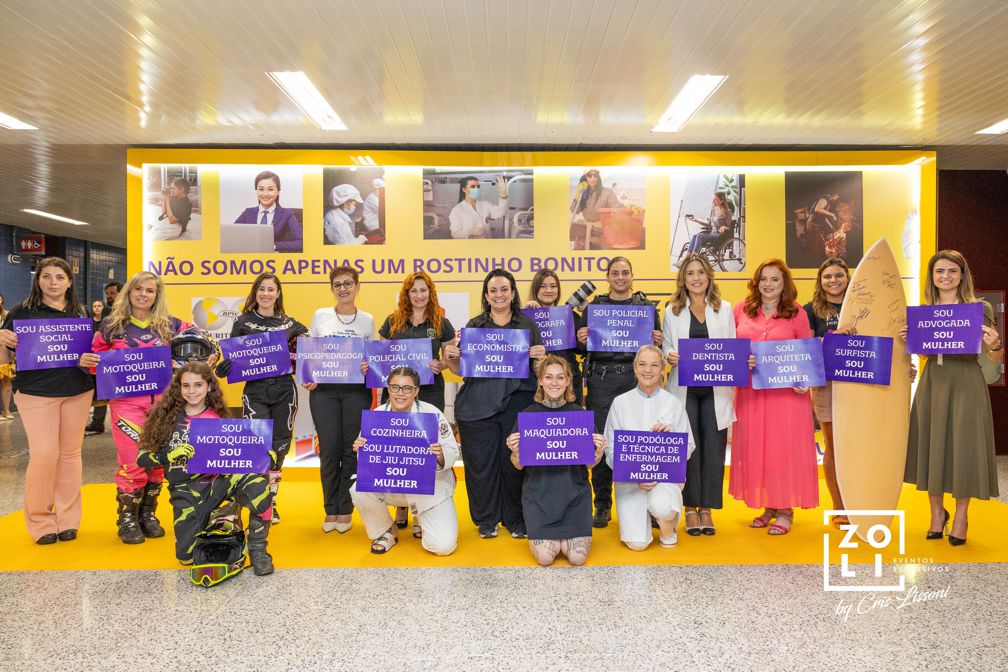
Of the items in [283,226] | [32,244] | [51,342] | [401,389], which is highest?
[32,244]

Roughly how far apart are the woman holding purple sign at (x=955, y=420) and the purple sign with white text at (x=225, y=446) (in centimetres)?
391

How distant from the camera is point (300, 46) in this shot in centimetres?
422

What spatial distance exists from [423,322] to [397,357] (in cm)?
31

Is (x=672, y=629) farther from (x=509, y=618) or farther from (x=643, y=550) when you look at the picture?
(x=643, y=550)

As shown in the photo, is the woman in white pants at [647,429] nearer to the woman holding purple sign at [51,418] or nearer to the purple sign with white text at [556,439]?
the purple sign with white text at [556,439]

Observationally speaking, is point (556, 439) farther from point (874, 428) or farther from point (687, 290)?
point (874, 428)

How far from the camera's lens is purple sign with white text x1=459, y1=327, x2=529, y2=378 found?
4.00m

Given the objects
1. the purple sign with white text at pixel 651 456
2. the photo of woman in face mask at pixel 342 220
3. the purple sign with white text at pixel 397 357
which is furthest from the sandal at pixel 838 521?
the photo of woman in face mask at pixel 342 220

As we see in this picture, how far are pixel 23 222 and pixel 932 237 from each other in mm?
14591

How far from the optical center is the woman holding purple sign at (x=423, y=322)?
4215mm

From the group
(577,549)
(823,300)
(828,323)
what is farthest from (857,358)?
(577,549)

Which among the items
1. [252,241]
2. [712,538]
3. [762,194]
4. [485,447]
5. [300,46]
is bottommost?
[712,538]

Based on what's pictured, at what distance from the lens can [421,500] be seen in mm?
3807

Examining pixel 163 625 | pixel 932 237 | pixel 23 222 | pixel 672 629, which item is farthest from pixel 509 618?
pixel 23 222
